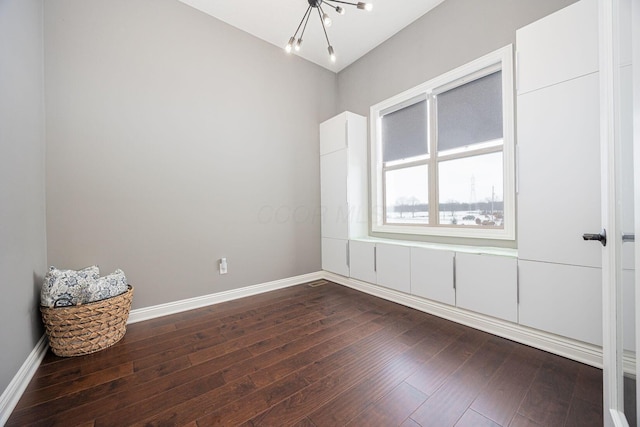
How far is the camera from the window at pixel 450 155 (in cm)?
221

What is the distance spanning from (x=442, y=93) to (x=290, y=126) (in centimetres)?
197

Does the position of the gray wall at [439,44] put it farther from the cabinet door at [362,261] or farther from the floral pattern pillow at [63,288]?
the floral pattern pillow at [63,288]

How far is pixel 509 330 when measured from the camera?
188 centimetres

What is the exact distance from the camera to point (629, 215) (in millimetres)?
854

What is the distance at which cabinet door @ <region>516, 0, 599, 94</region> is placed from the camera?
1.53 meters

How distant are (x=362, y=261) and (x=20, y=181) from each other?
3.04 meters

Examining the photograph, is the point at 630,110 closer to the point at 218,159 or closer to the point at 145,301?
the point at 218,159

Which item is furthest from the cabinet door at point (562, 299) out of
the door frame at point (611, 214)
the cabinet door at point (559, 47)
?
the cabinet door at point (559, 47)

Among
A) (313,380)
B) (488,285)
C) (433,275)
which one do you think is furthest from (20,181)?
(488,285)

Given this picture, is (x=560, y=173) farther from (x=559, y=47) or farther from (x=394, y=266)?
(x=394, y=266)

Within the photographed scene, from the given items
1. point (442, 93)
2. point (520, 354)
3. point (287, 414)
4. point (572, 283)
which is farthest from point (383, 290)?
point (442, 93)

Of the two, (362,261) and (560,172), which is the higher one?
(560,172)

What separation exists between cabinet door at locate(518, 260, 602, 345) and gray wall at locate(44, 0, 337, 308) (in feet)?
8.27

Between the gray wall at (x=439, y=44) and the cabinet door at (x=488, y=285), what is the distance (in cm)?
37
